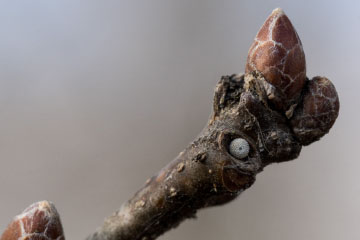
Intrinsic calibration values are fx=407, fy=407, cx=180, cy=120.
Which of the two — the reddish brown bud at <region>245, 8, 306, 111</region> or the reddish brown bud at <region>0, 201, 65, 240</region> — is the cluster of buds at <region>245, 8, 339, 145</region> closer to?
the reddish brown bud at <region>245, 8, 306, 111</region>

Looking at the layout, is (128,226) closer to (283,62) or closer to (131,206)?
(131,206)

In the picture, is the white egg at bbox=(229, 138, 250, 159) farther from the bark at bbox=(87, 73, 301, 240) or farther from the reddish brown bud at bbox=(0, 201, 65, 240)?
the reddish brown bud at bbox=(0, 201, 65, 240)

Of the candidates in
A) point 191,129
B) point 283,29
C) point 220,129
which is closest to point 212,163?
point 220,129

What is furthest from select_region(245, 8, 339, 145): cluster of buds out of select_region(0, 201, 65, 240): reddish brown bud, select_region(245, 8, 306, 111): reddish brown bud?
select_region(0, 201, 65, 240): reddish brown bud

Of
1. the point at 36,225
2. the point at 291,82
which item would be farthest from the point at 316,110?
the point at 36,225

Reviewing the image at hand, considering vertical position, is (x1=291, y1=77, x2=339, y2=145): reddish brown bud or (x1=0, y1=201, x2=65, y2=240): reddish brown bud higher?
(x1=0, y1=201, x2=65, y2=240): reddish brown bud
